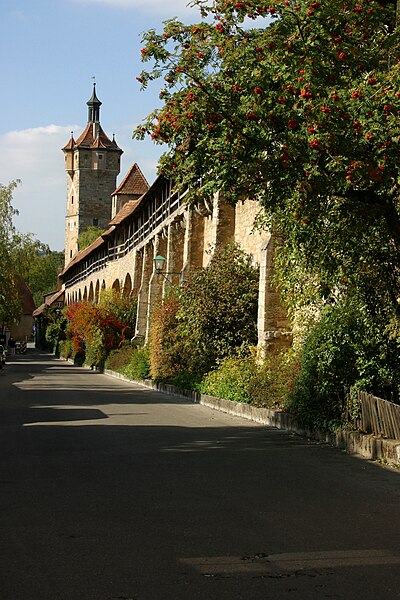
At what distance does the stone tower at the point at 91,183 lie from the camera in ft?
361

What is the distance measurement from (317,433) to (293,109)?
5.40 metres

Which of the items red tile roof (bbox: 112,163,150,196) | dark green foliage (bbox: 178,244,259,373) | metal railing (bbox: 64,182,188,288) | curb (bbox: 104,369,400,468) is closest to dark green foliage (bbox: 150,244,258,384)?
dark green foliage (bbox: 178,244,259,373)

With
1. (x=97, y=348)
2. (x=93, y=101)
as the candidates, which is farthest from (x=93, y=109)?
(x=97, y=348)

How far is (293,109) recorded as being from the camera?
10070 mm

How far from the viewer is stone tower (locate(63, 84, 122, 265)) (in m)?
110

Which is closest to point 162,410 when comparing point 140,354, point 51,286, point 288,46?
point 288,46

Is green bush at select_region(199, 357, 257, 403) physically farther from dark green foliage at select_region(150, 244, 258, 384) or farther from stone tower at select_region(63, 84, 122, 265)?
stone tower at select_region(63, 84, 122, 265)

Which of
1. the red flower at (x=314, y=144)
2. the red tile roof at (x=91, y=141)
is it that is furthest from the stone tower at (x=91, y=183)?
the red flower at (x=314, y=144)

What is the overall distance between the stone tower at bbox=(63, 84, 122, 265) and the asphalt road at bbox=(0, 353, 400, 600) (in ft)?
321

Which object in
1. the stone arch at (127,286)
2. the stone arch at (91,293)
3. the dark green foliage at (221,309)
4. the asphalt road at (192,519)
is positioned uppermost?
the stone arch at (91,293)

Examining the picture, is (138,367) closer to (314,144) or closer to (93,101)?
(314,144)

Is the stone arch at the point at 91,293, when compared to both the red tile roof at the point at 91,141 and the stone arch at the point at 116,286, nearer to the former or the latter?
the stone arch at the point at 116,286

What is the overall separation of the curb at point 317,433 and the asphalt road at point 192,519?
279 millimetres

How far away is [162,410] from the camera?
19.4m
